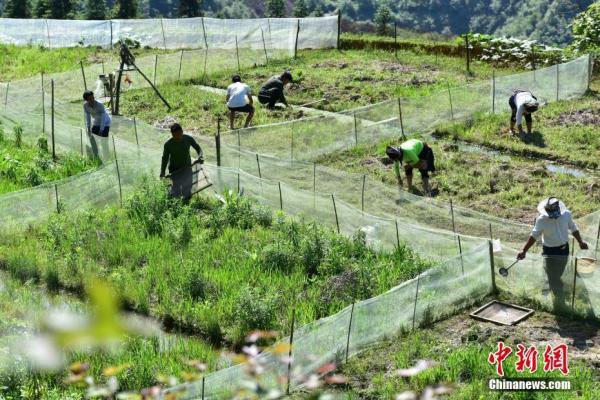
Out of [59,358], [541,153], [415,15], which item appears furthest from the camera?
[415,15]

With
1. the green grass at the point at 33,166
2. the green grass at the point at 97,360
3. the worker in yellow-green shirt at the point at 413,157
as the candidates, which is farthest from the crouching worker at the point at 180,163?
the green grass at the point at 97,360

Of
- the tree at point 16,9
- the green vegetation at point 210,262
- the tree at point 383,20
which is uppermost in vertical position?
the tree at point 16,9

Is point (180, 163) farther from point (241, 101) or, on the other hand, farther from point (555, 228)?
point (555, 228)

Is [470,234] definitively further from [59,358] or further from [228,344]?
[59,358]

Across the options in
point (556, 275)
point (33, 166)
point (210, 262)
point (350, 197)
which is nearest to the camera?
point (556, 275)

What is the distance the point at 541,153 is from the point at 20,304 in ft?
30.7

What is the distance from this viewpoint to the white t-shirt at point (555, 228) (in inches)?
375

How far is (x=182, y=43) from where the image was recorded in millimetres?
27188

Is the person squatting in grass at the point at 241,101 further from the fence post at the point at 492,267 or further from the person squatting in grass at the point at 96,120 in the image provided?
the fence post at the point at 492,267

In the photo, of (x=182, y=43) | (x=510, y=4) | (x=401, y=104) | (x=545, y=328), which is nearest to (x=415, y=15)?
(x=510, y=4)

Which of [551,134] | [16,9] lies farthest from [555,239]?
[16,9]

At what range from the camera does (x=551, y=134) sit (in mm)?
16406

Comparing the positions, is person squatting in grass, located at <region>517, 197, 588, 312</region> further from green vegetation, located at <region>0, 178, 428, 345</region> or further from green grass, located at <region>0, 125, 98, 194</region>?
green grass, located at <region>0, 125, 98, 194</region>

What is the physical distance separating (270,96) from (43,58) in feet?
30.9
